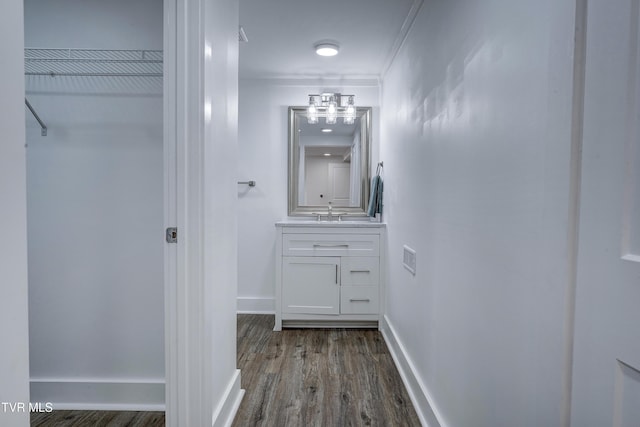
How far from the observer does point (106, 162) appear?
1.69m

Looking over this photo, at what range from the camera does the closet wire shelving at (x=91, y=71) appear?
1657 millimetres

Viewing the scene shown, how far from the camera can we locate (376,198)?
2.97m

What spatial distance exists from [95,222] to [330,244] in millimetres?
Result: 1650

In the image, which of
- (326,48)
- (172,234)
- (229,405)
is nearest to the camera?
(172,234)

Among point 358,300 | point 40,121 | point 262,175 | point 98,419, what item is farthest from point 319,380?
point 40,121

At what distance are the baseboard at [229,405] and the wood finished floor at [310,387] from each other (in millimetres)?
50

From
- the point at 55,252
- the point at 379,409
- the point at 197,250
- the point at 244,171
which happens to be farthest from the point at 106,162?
the point at 379,409

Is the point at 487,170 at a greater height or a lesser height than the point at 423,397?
greater

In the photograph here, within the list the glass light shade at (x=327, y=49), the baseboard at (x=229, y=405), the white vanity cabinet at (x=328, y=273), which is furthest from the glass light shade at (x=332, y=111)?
the baseboard at (x=229, y=405)

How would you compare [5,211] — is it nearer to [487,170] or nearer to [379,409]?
[487,170]

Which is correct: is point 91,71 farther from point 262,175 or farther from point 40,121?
point 262,175

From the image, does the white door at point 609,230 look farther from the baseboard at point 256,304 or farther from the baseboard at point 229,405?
the baseboard at point 256,304

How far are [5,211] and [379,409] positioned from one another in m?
1.75

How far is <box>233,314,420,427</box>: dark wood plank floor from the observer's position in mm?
1650
